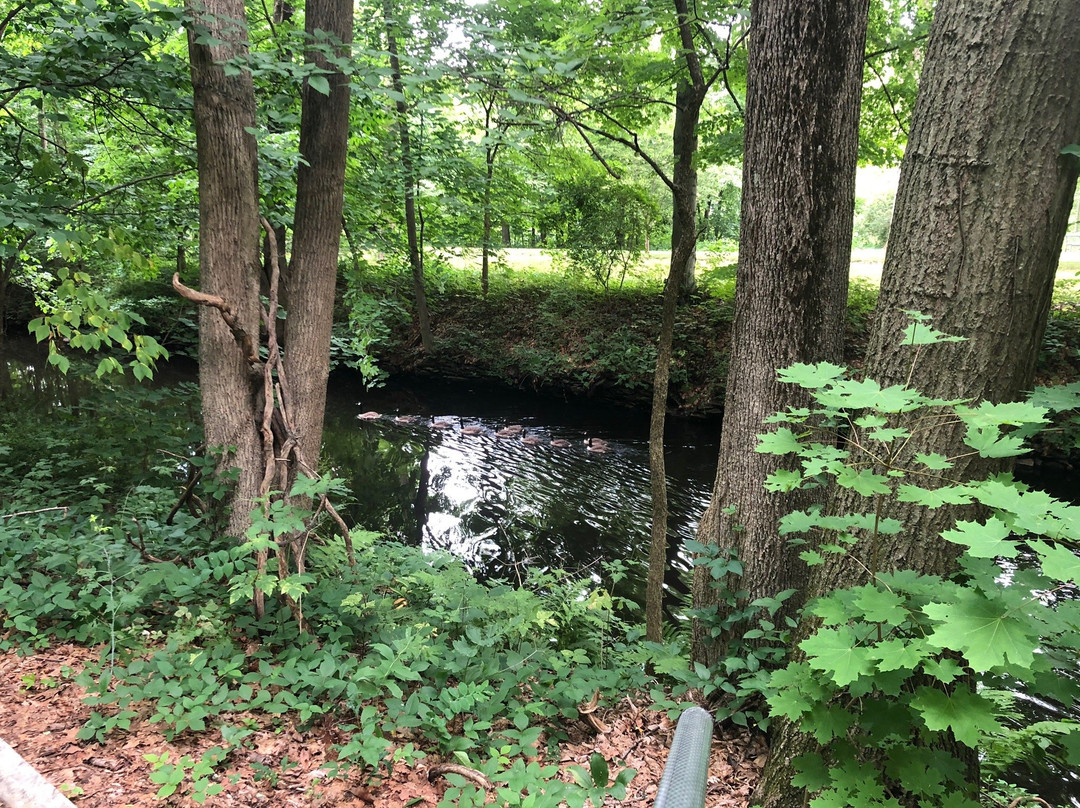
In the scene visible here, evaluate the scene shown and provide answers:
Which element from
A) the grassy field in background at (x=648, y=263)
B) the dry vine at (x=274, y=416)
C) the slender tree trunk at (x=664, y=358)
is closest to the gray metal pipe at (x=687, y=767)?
the slender tree trunk at (x=664, y=358)

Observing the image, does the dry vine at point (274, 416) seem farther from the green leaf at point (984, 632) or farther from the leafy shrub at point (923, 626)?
the green leaf at point (984, 632)

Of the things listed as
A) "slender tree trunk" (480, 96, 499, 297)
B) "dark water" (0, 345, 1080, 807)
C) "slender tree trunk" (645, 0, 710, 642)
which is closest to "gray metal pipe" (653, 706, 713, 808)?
"slender tree trunk" (645, 0, 710, 642)

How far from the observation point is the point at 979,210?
1771 millimetres

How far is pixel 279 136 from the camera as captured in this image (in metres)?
4.42

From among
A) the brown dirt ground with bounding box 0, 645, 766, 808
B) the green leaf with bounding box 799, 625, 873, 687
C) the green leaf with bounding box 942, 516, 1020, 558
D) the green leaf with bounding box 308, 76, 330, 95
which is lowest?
the brown dirt ground with bounding box 0, 645, 766, 808

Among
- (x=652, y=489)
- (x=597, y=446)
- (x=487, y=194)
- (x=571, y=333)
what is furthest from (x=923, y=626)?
(x=571, y=333)

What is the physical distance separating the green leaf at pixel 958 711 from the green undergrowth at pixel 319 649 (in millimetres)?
912

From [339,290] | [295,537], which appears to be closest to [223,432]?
[295,537]

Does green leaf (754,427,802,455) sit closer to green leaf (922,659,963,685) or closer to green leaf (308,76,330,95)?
green leaf (922,659,963,685)

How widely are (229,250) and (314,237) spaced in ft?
2.08

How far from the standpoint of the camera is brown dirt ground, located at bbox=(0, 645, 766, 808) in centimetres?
209

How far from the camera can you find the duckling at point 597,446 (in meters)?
9.39

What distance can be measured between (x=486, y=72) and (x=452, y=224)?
8.80m

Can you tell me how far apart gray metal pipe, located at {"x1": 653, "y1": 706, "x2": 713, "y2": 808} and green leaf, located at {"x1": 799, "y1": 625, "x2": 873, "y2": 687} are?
448 millimetres
